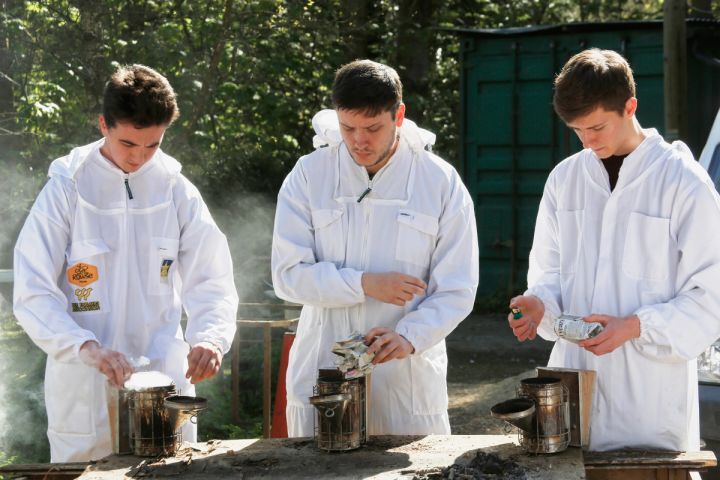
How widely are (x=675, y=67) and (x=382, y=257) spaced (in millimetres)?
7782

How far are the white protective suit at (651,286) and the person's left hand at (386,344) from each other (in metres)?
0.63

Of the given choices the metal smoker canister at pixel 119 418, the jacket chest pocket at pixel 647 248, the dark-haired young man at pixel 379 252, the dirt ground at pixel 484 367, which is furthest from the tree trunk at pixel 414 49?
the metal smoker canister at pixel 119 418

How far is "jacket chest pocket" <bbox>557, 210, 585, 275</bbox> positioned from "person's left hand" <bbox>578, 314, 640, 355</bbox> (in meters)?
0.39

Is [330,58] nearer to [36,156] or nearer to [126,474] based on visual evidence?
[36,156]

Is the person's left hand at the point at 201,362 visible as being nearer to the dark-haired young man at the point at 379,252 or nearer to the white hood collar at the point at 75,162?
the dark-haired young man at the point at 379,252

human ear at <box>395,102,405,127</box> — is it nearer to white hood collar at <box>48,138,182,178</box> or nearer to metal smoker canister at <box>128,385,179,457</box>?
white hood collar at <box>48,138,182,178</box>

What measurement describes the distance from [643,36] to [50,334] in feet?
33.0

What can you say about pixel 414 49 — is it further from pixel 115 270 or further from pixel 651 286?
pixel 651 286

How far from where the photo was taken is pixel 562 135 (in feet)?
43.4

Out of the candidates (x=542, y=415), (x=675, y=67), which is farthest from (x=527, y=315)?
(x=675, y=67)

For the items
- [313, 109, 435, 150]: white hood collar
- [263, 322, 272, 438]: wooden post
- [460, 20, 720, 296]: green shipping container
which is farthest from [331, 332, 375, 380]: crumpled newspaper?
[460, 20, 720, 296]: green shipping container

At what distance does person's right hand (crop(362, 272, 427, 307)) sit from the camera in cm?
402

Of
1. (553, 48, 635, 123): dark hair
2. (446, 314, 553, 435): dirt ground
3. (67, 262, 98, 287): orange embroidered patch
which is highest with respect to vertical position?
(553, 48, 635, 123): dark hair

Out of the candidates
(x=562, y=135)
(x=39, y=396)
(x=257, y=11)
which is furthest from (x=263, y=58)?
(x=39, y=396)
